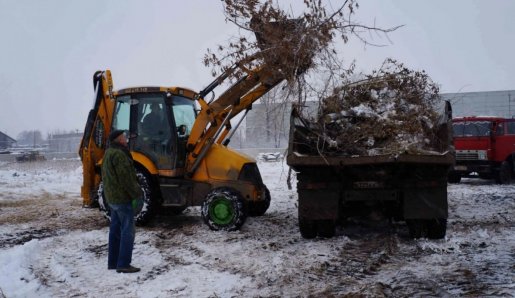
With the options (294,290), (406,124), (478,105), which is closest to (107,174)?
(294,290)

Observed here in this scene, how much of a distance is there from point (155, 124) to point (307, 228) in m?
3.28

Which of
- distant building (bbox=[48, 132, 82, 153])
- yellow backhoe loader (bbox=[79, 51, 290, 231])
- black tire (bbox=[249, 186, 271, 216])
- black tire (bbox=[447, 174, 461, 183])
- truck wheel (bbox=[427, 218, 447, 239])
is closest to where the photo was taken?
truck wheel (bbox=[427, 218, 447, 239])

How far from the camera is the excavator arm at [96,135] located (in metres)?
8.24

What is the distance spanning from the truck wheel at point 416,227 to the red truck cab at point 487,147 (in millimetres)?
8497

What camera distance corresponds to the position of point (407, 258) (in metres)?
5.79

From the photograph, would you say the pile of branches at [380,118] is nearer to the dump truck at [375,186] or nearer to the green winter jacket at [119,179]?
the dump truck at [375,186]

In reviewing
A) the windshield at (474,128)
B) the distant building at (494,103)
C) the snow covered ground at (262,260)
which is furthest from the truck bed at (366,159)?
the distant building at (494,103)

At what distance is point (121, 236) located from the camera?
548cm

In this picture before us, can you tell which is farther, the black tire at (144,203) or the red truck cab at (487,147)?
the red truck cab at (487,147)

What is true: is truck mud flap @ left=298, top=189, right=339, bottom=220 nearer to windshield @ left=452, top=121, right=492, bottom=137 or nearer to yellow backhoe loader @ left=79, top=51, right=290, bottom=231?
yellow backhoe loader @ left=79, top=51, right=290, bottom=231

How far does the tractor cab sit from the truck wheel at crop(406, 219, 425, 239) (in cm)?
388

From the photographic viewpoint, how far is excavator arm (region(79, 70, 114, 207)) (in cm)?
824

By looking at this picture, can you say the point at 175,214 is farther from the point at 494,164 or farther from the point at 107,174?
the point at 494,164

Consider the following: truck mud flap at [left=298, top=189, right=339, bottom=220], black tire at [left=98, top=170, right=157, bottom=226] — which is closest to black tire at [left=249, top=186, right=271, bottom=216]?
black tire at [left=98, top=170, right=157, bottom=226]
